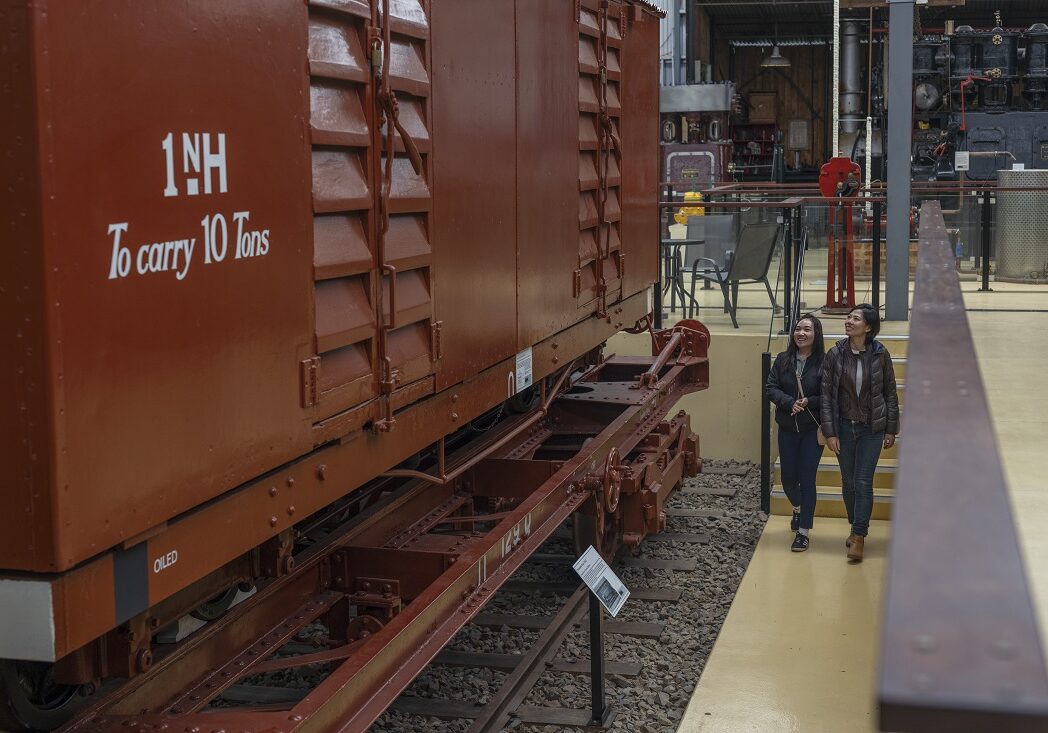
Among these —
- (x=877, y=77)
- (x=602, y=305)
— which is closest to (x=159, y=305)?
(x=602, y=305)

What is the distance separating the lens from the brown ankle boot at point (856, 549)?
29.3 ft

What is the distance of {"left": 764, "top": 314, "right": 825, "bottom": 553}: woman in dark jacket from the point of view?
9.31 meters

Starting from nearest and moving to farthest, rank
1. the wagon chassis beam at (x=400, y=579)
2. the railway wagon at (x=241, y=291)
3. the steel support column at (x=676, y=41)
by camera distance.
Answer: the railway wagon at (x=241, y=291) → the wagon chassis beam at (x=400, y=579) → the steel support column at (x=676, y=41)

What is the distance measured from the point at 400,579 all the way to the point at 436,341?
3.18 ft

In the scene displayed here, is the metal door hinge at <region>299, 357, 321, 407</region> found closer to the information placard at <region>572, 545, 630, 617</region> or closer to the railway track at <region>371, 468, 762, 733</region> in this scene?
the information placard at <region>572, 545, 630, 617</region>

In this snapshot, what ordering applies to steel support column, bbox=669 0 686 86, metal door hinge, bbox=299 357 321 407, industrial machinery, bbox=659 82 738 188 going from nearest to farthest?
metal door hinge, bbox=299 357 321 407 < industrial machinery, bbox=659 82 738 188 < steel support column, bbox=669 0 686 86

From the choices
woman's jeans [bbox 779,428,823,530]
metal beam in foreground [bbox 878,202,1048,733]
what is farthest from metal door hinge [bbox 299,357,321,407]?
woman's jeans [bbox 779,428,823,530]

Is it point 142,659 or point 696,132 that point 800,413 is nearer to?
point 142,659

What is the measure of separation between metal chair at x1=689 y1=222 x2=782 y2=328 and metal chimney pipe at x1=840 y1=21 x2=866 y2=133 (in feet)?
60.2

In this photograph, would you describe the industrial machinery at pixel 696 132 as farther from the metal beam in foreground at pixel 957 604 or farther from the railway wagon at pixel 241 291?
the metal beam in foreground at pixel 957 604

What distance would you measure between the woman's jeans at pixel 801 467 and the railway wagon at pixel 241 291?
2998mm

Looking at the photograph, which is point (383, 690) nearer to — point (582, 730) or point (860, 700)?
point (582, 730)

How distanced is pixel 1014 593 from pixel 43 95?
2.35m

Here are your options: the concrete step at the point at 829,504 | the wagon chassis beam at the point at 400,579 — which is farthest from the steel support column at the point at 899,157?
the wagon chassis beam at the point at 400,579
